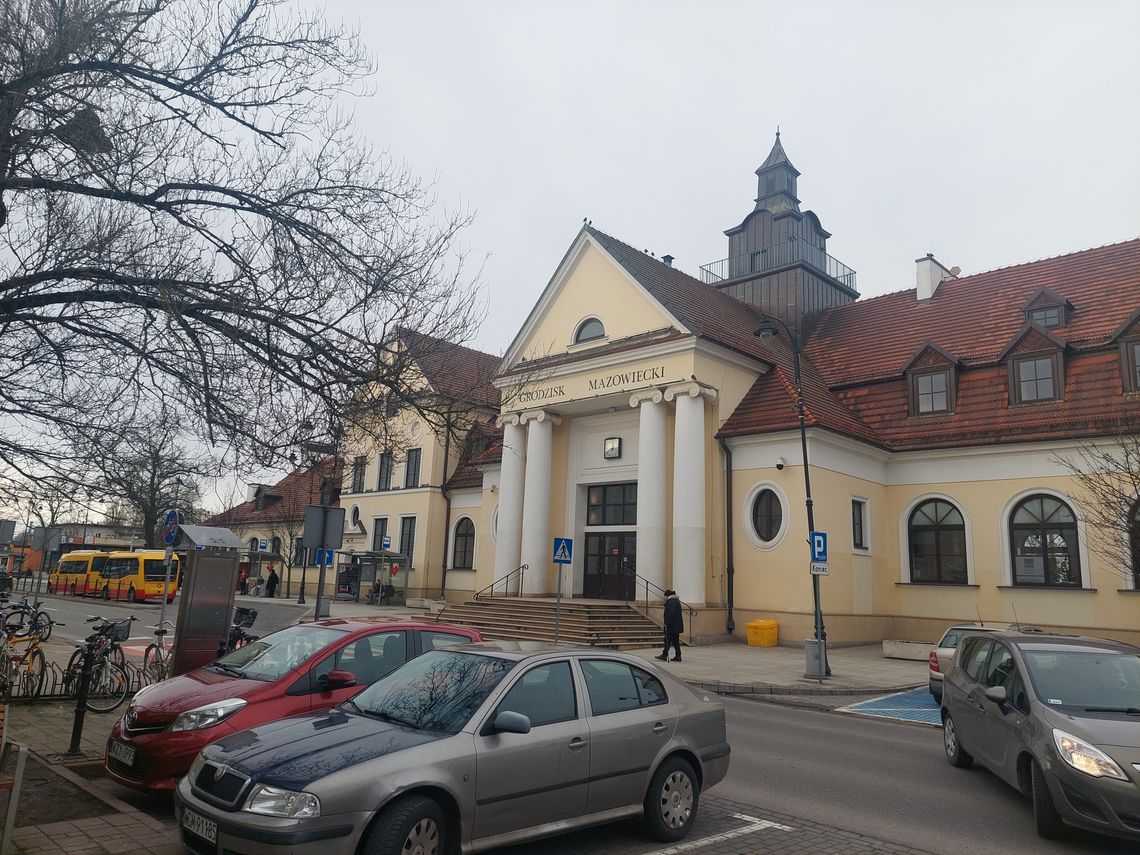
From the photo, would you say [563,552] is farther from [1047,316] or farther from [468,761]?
[1047,316]

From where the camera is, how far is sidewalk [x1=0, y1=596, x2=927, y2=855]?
568 cm

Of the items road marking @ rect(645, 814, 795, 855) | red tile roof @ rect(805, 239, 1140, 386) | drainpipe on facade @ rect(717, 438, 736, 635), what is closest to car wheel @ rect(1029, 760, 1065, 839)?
road marking @ rect(645, 814, 795, 855)

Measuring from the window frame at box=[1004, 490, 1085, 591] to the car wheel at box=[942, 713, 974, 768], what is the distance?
1484 cm

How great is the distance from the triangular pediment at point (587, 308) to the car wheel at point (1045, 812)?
65.9ft

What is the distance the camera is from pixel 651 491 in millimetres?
25047

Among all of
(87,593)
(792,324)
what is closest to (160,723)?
(792,324)

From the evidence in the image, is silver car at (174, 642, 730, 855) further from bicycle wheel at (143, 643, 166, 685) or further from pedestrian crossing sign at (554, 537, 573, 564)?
pedestrian crossing sign at (554, 537, 573, 564)

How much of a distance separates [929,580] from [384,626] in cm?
2171

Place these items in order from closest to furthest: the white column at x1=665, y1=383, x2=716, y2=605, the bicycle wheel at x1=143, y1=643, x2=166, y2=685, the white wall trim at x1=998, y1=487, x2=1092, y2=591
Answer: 1. the bicycle wheel at x1=143, y1=643, x2=166, y2=685
2. the white wall trim at x1=998, y1=487, x2=1092, y2=591
3. the white column at x1=665, y1=383, x2=716, y2=605

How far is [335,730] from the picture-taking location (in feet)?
17.5

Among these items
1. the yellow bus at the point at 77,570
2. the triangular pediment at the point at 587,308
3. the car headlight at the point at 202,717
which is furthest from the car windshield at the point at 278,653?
the yellow bus at the point at 77,570

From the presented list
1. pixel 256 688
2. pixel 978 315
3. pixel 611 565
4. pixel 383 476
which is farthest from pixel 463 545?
pixel 256 688

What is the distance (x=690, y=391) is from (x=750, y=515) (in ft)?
14.0

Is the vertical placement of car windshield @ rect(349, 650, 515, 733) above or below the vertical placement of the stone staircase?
above
